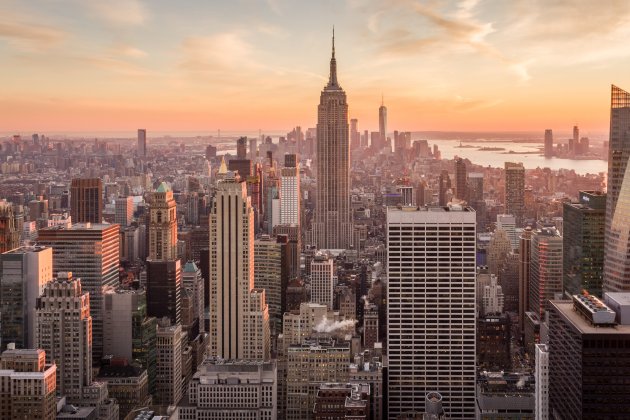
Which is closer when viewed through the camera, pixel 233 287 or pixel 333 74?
pixel 233 287

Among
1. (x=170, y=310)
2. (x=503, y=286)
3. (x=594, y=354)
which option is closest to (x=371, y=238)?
(x=503, y=286)

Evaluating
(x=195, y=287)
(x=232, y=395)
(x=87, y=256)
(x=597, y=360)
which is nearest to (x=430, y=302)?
(x=232, y=395)

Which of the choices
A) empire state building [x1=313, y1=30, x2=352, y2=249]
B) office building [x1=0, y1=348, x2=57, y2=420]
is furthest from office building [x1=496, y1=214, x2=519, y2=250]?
office building [x1=0, y1=348, x2=57, y2=420]

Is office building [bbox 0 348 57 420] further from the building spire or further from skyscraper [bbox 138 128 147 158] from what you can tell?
the building spire

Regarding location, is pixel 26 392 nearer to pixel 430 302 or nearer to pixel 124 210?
pixel 430 302

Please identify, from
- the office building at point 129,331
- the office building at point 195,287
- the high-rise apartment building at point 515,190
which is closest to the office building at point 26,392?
the office building at point 129,331

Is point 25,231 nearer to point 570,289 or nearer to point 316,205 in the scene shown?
point 570,289
